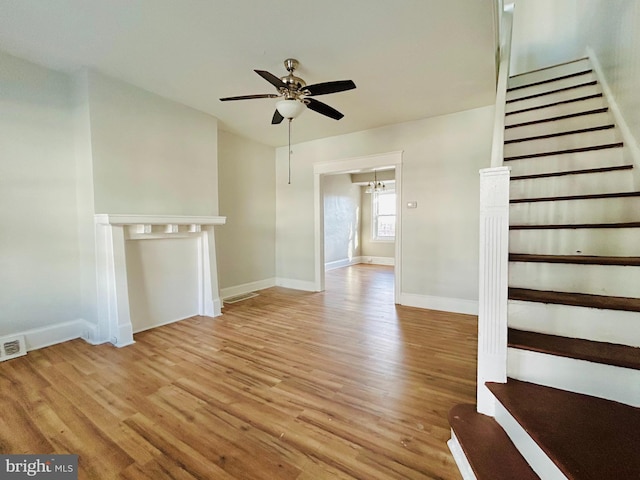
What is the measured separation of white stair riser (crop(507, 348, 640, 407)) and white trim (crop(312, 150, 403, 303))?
2923 millimetres

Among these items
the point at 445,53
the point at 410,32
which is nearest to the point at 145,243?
the point at 410,32

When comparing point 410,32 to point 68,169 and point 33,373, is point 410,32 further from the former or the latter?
point 33,373

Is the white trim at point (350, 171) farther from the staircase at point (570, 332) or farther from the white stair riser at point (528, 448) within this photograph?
the white stair riser at point (528, 448)

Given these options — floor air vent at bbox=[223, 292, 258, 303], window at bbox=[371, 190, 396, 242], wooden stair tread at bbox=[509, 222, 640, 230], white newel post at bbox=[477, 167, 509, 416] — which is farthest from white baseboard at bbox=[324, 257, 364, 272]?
white newel post at bbox=[477, 167, 509, 416]

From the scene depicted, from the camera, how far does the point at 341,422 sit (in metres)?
1.73

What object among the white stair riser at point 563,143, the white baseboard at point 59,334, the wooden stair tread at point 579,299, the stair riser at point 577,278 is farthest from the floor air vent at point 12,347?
the white stair riser at point 563,143

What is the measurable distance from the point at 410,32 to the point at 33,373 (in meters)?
4.22

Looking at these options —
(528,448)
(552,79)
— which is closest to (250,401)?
(528,448)

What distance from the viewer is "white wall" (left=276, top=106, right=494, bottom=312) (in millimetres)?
3803

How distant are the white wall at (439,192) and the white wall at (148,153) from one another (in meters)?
2.32

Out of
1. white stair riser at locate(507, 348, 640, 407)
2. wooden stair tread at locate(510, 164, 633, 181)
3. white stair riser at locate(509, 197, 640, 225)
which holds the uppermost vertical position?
wooden stair tread at locate(510, 164, 633, 181)

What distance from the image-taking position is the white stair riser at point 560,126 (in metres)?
2.69

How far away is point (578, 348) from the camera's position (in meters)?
1.36

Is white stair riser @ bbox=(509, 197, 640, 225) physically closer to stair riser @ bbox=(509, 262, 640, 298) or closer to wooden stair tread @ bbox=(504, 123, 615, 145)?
stair riser @ bbox=(509, 262, 640, 298)
